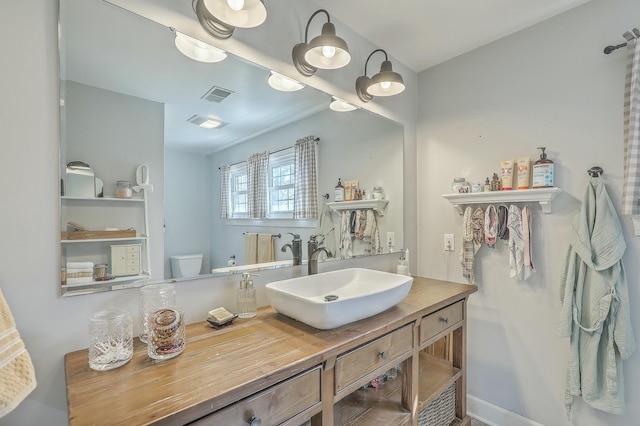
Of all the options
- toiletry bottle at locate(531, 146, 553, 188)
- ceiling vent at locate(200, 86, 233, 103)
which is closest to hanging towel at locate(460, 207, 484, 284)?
toiletry bottle at locate(531, 146, 553, 188)

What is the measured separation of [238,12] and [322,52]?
43 centimetres

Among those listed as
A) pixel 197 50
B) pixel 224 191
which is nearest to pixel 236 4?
pixel 197 50

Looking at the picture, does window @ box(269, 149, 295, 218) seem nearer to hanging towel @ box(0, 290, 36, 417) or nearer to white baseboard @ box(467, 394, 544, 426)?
hanging towel @ box(0, 290, 36, 417)

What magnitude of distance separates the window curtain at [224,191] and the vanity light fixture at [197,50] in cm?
46

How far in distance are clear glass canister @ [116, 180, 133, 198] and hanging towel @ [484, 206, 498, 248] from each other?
2.00 metres

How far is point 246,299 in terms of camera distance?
49.4 inches

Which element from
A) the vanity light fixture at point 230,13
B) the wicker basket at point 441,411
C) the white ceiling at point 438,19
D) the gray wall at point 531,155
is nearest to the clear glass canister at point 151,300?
the vanity light fixture at point 230,13

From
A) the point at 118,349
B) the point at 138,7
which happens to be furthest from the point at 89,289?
the point at 138,7

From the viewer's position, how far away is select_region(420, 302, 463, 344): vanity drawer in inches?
56.1

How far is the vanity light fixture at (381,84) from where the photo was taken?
168 centimetres

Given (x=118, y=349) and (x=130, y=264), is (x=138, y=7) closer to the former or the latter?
(x=130, y=264)

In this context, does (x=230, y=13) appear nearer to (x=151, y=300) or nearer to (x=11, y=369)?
(x=151, y=300)

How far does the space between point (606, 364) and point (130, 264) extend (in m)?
2.29

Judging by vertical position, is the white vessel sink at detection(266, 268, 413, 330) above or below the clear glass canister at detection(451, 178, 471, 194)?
below
